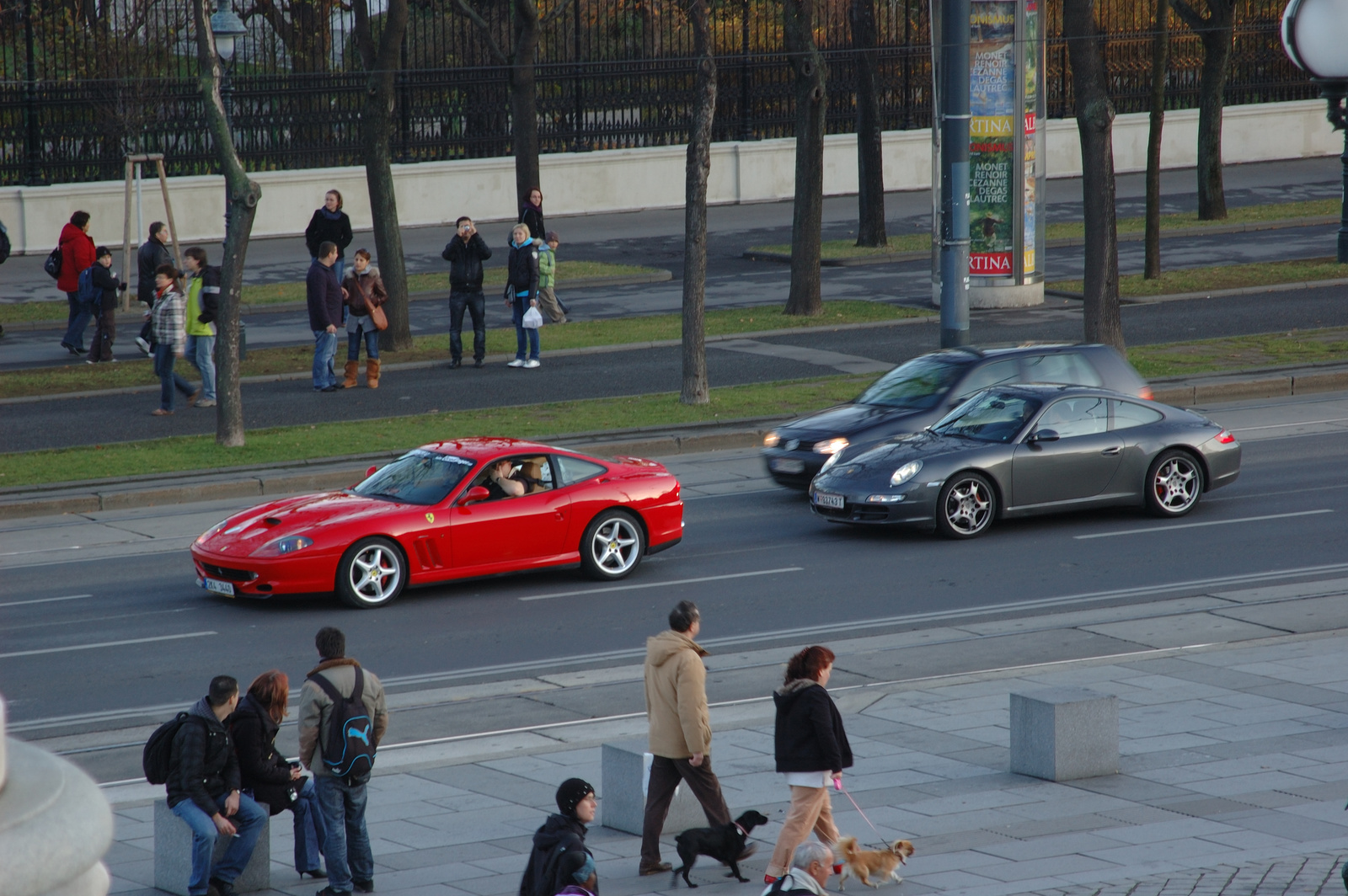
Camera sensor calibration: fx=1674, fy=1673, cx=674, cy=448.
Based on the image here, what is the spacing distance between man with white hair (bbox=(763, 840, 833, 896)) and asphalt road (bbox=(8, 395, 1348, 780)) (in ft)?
13.6

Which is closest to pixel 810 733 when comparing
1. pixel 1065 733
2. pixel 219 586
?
pixel 1065 733

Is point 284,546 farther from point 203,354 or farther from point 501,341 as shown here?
point 501,341

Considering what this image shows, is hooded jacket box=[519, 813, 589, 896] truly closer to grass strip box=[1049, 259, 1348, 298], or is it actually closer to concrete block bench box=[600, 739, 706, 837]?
concrete block bench box=[600, 739, 706, 837]

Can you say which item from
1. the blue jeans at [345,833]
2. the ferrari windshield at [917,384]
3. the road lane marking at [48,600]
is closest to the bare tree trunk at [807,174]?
the ferrari windshield at [917,384]

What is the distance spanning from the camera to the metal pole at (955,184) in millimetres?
20266

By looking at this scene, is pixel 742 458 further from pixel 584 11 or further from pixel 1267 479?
pixel 584 11

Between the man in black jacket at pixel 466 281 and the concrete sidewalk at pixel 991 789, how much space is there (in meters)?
12.8

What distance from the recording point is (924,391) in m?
17.9

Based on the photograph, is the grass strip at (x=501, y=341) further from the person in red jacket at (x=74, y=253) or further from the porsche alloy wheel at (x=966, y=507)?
the porsche alloy wheel at (x=966, y=507)

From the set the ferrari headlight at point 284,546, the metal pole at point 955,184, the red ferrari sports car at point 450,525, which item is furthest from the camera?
the metal pole at point 955,184

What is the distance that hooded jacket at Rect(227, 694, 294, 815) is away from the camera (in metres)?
8.05

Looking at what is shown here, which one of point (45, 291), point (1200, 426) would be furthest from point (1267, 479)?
point (45, 291)

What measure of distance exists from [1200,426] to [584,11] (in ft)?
93.2

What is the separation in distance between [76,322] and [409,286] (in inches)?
298
